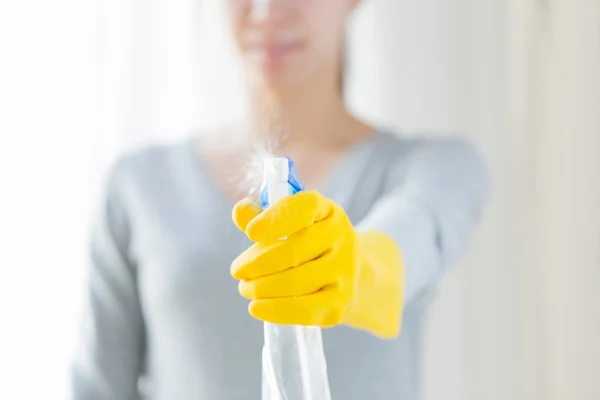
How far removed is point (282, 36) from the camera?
0.69 m

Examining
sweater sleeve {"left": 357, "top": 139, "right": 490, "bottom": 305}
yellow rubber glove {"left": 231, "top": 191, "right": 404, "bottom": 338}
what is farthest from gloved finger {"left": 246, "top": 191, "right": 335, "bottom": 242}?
sweater sleeve {"left": 357, "top": 139, "right": 490, "bottom": 305}

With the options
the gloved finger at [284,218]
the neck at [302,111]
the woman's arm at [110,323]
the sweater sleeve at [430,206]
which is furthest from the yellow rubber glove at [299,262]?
the woman's arm at [110,323]

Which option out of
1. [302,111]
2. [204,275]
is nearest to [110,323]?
[204,275]

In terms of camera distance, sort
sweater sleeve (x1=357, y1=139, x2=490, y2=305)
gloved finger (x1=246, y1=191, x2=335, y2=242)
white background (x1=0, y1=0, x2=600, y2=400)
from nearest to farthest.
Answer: gloved finger (x1=246, y1=191, x2=335, y2=242), sweater sleeve (x1=357, y1=139, x2=490, y2=305), white background (x1=0, y1=0, x2=600, y2=400)

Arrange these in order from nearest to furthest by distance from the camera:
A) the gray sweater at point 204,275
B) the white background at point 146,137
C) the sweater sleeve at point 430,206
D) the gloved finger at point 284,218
→ 1. the gloved finger at point 284,218
2. the sweater sleeve at point 430,206
3. the gray sweater at point 204,275
4. the white background at point 146,137

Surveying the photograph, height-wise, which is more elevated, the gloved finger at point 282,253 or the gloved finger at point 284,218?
the gloved finger at point 284,218

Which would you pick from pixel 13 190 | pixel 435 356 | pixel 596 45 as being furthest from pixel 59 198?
pixel 596 45

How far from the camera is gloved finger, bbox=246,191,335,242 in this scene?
37 centimetres

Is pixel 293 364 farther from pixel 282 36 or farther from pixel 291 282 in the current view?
pixel 282 36

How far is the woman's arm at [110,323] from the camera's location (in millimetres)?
737

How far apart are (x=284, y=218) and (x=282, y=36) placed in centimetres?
36

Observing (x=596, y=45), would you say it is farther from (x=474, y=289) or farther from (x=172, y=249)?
(x=172, y=249)

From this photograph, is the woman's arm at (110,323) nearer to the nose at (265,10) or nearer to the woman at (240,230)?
the woman at (240,230)

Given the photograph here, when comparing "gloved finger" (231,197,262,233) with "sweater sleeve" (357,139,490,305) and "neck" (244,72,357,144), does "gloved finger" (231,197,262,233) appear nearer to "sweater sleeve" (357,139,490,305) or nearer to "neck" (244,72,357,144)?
"sweater sleeve" (357,139,490,305)
